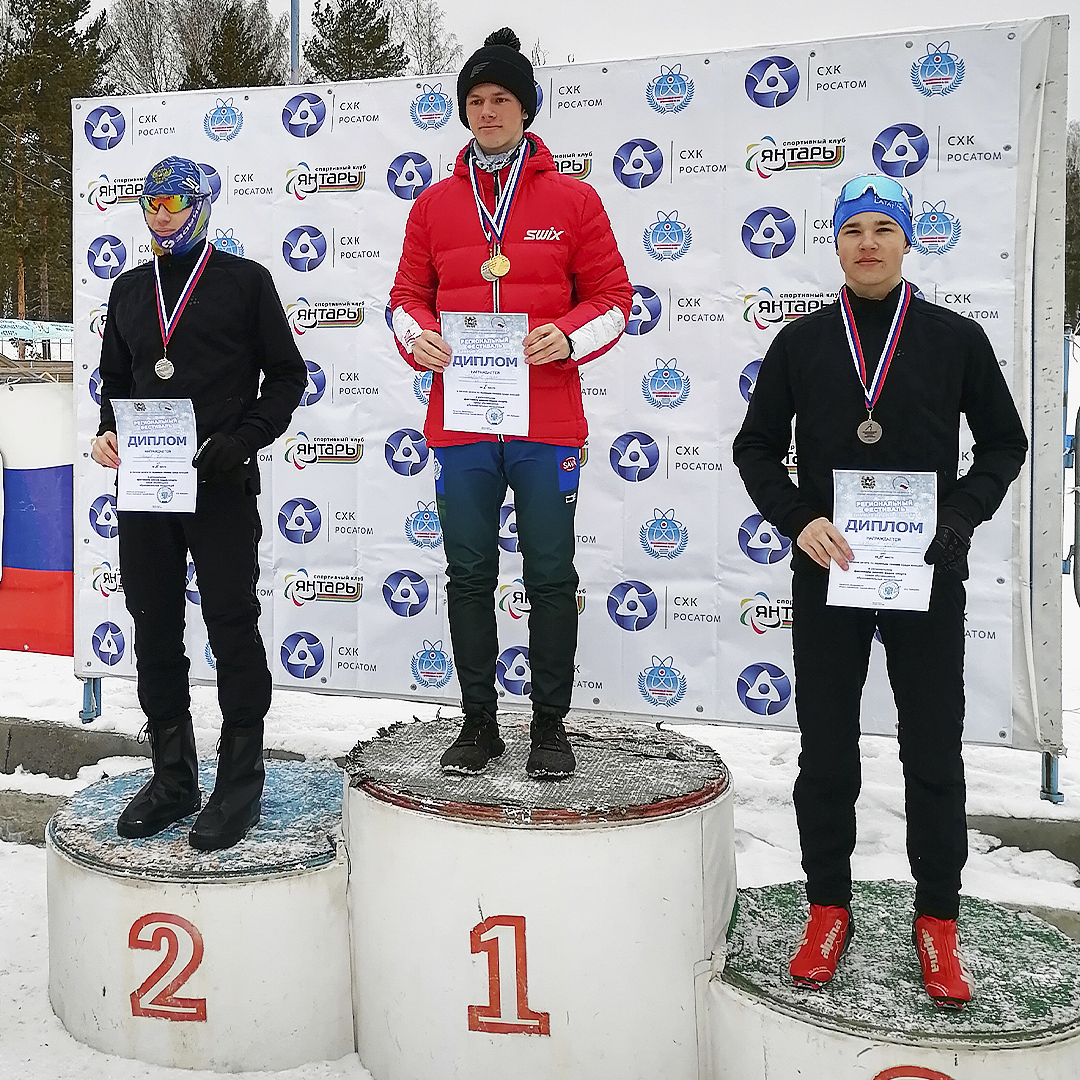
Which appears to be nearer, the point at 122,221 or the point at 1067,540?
the point at 122,221

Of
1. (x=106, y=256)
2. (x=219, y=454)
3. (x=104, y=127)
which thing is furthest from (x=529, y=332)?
(x=104, y=127)

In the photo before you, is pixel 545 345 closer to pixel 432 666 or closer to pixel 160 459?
pixel 160 459

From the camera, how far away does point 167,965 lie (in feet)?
8.16

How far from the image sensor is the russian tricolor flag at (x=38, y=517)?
4.70 metres

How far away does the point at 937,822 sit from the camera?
2141mm

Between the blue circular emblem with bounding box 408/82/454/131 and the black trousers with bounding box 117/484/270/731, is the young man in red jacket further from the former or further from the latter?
the blue circular emblem with bounding box 408/82/454/131

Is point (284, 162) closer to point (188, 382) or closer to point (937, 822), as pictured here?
point (188, 382)

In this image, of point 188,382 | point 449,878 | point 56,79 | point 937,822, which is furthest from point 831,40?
point 56,79

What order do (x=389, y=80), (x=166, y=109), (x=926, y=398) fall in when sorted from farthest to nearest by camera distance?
1. (x=166, y=109)
2. (x=389, y=80)
3. (x=926, y=398)

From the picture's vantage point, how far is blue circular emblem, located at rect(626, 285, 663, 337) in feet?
12.6

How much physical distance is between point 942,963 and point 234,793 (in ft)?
5.55

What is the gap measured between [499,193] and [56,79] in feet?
86.9

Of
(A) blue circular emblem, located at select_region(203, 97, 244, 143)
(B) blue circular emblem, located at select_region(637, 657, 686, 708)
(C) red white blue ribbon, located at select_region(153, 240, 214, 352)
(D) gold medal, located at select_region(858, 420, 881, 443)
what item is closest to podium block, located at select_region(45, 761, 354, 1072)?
(C) red white blue ribbon, located at select_region(153, 240, 214, 352)

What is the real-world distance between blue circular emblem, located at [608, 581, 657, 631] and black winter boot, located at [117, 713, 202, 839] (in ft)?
5.47
